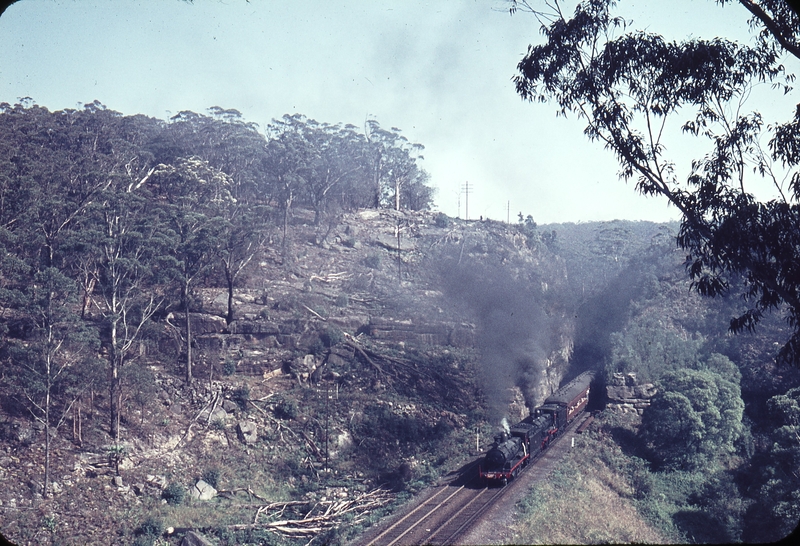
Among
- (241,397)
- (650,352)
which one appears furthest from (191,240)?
(650,352)

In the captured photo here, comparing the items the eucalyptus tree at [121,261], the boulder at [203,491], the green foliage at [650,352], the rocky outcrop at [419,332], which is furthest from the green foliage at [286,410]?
the green foliage at [650,352]

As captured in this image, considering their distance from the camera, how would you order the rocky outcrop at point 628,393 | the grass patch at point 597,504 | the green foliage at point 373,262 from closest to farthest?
the grass patch at point 597,504
the rocky outcrop at point 628,393
the green foliage at point 373,262

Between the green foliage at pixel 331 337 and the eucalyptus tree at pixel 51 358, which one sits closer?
the eucalyptus tree at pixel 51 358

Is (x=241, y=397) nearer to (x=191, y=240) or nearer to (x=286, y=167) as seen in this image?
(x=191, y=240)

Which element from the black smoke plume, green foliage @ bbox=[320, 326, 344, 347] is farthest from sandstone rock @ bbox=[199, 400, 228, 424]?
the black smoke plume

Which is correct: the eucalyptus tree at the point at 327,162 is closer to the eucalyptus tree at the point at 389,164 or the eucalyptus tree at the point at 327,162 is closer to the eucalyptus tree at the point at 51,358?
the eucalyptus tree at the point at 389,164

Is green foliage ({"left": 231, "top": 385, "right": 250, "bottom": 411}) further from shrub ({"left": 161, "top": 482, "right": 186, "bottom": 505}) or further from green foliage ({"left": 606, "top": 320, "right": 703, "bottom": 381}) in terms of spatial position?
green foliage ({"left": 606, "top": 320, "right": 703, "bottom": 381})

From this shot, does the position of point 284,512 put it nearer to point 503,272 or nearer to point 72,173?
point 72,173
